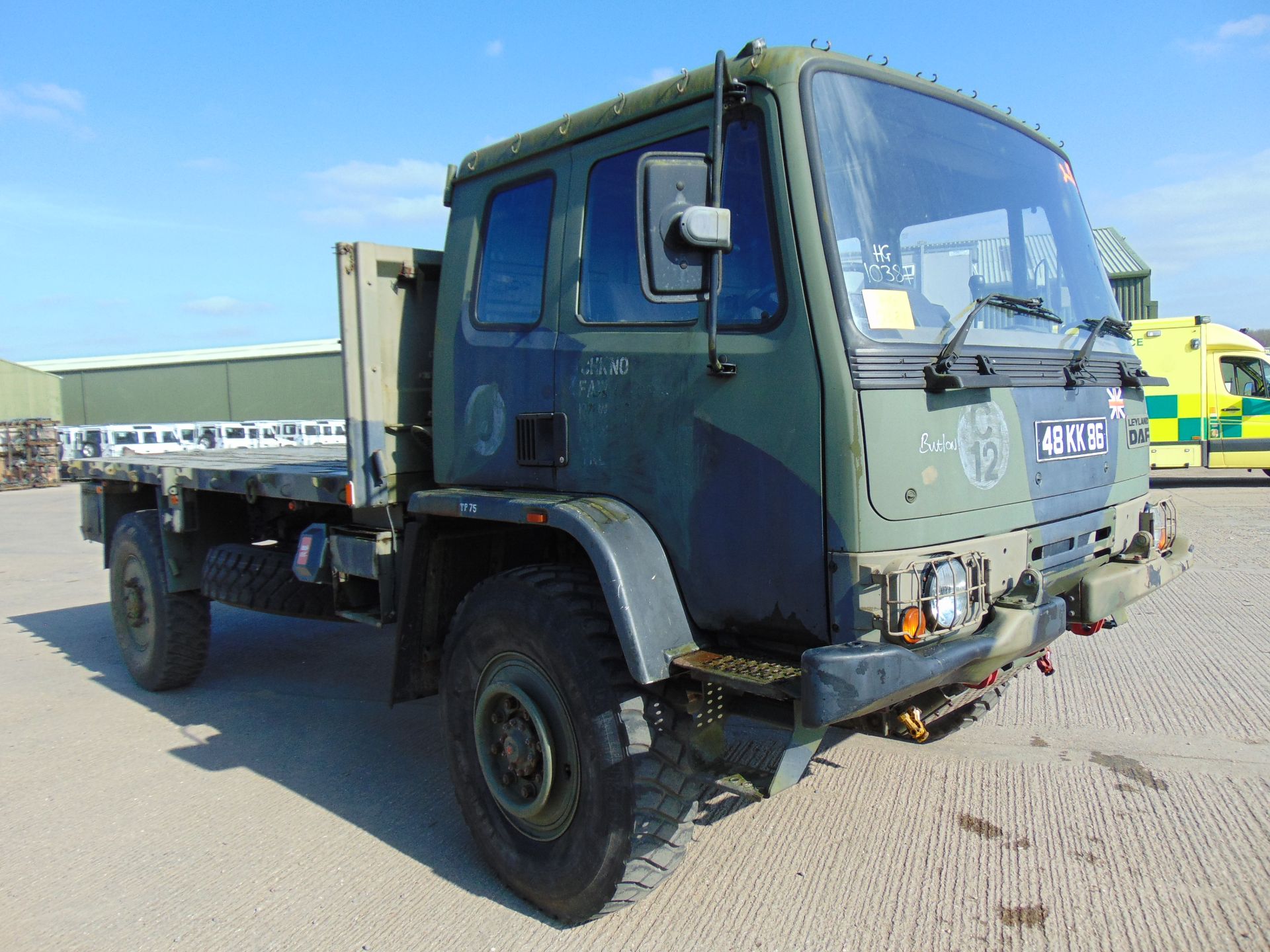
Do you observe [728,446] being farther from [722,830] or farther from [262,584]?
[262,584]

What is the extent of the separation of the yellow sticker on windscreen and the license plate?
2.18 feet

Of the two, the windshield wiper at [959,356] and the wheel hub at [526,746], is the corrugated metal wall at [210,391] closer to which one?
the wheel hub at [526,746]

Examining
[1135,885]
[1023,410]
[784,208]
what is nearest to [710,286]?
[784,208]

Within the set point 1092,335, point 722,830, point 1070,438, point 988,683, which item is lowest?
point 722,830

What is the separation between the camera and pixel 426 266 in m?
4.11

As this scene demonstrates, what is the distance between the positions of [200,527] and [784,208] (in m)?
4.24

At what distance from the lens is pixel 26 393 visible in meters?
27.8

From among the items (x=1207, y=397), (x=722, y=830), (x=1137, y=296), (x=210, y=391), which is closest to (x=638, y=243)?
(x=722, y=830)

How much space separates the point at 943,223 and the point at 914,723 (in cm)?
172

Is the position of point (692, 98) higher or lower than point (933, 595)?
higher

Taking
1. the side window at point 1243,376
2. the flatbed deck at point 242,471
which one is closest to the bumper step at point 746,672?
the flatbed deck at point 242,471

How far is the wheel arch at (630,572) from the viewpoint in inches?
108

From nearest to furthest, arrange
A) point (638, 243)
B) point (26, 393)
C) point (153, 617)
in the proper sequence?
point (638, 243)
point (153, 617)
point (26, 393)

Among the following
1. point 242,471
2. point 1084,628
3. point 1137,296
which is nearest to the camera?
point 1084,628
